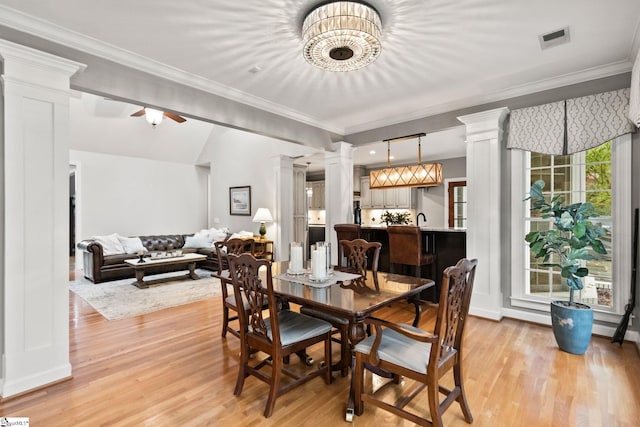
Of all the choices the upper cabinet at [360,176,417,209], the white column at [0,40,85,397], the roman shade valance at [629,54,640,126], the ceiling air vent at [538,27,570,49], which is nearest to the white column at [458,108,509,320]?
the ceiling air vent at [538,27,570,49]

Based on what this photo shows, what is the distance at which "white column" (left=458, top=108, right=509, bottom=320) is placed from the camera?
3.62 meters

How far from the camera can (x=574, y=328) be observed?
9.10 feet

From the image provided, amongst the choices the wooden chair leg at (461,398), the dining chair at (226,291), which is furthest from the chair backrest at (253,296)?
the wooden chair leg at (461,398)

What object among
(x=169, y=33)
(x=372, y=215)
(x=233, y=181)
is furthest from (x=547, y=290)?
(x=233, y=181)

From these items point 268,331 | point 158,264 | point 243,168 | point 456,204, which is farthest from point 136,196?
point 456,204

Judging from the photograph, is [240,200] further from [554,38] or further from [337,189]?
[554,38]

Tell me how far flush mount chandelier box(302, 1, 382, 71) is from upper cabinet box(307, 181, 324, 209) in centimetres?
745

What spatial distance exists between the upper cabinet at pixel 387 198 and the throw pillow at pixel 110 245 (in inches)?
237

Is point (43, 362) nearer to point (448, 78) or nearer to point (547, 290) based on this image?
point (448, 78)

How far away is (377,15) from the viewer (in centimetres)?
216

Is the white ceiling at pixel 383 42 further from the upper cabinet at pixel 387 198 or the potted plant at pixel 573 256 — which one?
the upper cabinet at pixel 387 198

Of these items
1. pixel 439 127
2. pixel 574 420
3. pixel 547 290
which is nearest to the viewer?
pixel 574 420

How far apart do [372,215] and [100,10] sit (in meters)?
7.83

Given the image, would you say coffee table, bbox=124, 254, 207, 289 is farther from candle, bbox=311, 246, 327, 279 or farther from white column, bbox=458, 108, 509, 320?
white column, bbox=458, 108, 509, 320
